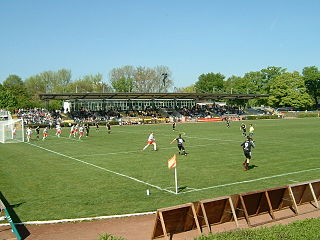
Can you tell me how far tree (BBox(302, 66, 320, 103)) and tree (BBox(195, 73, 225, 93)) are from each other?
3371cm

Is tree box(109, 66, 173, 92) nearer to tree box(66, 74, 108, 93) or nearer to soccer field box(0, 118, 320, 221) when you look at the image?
tree box(66, 74, 108, 93)

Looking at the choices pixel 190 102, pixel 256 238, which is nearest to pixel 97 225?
pixel 256 238

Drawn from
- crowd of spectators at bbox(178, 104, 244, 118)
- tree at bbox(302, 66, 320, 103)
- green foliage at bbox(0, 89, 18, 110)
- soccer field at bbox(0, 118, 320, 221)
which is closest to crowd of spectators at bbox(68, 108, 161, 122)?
crowd of spectators at bbox(178, 104, 244, 118)

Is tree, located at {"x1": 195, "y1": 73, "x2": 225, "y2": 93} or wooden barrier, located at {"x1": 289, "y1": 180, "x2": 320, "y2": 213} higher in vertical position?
tree, located at {"x1": 195, "y1": 73, "x2": 225, "y2": 93}

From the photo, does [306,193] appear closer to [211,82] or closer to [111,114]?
[111,114]

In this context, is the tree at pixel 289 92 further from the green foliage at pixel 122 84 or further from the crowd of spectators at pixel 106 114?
the green foliage at pixel 122 84

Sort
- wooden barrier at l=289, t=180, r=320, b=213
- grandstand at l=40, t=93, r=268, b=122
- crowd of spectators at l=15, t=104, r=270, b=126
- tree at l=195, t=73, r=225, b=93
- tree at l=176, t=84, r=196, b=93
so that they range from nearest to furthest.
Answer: wooden barrier at l=289, t=180, r=320, b=213, crowd of spectators at l=15, t=104, r=270, b=126, grandstand at l=40, t=93, r=268, b=122, tree at l=195, t=73, r=225, b=93, tree at l=176, t=84, r=196, b=93

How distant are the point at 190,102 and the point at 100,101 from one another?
26.0m

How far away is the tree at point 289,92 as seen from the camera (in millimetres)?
105688

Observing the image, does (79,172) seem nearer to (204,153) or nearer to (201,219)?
(204,153)

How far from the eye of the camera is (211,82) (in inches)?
5595

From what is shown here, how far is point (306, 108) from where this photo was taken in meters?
111

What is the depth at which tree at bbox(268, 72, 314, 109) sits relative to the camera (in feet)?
347

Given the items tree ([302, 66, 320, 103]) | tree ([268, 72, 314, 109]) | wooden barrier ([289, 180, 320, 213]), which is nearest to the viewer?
wooden barrier ([289, 180, 320, 213])
